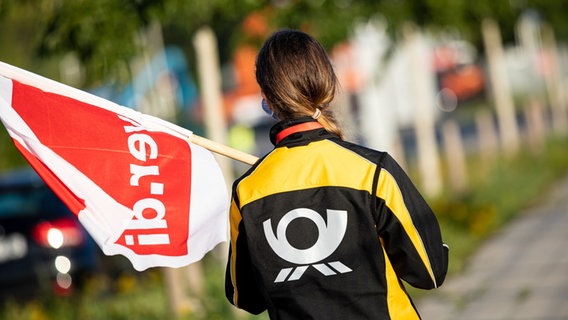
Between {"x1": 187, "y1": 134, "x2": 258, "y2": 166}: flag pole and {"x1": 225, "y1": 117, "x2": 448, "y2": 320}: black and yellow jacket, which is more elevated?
{"x1": 187, "y1": 134, "x2": 258, "y2": 166}: flag pole

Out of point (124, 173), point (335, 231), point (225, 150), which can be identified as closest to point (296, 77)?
point (335, 231)

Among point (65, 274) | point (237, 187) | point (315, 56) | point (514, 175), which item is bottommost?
point (514, 175)

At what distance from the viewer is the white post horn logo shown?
2.85 meters

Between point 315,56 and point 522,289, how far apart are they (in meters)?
6.38

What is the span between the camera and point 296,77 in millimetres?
2867

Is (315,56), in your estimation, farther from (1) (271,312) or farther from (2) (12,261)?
(2) (12,261)

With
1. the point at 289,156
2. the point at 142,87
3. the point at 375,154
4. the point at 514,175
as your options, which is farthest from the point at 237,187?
the point at 514,175

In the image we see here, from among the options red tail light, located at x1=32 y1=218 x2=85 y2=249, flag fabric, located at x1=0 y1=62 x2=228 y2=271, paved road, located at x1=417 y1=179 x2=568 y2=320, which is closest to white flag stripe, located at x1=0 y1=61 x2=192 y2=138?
flag fabric, located at x1=0 y1=62 x2=228 y2=271

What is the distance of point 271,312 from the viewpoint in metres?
2.95

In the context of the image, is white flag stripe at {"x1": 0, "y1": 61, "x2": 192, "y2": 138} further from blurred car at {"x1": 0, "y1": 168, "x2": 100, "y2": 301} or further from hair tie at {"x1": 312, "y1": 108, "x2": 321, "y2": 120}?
blurred car at {"x1": 0, "y1": 168, "x2": 100, "y2": 301}

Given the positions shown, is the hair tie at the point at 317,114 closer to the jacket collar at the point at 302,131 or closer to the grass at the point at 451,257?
the jacket collar at the point at 302,131

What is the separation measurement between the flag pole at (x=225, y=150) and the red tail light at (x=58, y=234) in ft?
25.3

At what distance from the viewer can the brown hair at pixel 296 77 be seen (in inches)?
113

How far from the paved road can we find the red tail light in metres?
3.69
